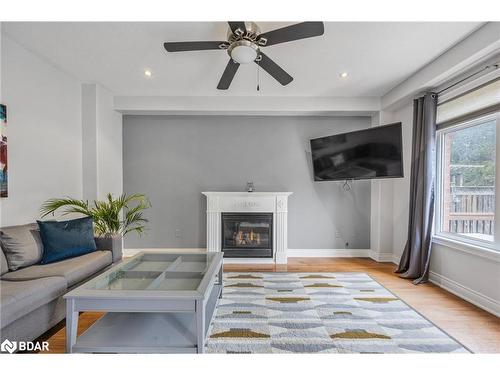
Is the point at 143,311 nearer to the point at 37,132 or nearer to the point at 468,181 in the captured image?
the point at 37,132

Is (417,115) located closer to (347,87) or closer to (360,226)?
(347,87)

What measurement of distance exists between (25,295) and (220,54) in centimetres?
278

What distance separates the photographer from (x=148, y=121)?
472 cm

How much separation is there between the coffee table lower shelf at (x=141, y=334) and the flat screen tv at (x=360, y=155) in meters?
2.97

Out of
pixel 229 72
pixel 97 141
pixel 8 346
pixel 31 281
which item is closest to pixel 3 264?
pixel 31 281

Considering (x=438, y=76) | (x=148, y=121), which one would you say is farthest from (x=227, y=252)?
(x=438, y=76)

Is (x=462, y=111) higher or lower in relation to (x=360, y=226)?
higher

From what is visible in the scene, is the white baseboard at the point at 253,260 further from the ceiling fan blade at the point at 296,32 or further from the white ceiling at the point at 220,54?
the ceiling fan blade at the point at 296,32

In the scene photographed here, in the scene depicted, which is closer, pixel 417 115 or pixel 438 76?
pixel 438 76

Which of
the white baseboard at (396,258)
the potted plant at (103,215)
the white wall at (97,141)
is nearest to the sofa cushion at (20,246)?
the potted plant at (103,215)

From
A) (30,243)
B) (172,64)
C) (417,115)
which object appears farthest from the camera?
(417,115)

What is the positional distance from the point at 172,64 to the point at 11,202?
2.26m

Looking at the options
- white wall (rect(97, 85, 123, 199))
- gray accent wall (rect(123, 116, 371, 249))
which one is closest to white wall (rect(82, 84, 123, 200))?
white wall (rect(97, 85, 123, 199))

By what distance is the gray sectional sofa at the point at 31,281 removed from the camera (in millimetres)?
1831
